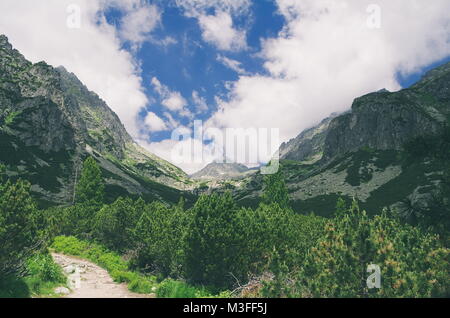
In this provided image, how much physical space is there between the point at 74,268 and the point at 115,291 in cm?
720

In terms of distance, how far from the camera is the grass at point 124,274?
1731 centimetres

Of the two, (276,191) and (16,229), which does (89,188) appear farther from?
(16,229)

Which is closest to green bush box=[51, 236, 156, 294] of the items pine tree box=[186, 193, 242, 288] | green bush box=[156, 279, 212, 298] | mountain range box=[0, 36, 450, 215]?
green bush box=[156, 279, 212, 298]

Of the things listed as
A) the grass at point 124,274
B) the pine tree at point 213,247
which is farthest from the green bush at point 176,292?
the pine tree at point 213,247

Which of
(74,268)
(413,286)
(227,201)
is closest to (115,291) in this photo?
(74,268)

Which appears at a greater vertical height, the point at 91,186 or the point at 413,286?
the point at 91,186

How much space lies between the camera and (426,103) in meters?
178

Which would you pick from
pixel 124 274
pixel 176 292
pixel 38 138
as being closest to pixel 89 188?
pixel 124 274

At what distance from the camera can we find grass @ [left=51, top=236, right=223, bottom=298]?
1731 cm

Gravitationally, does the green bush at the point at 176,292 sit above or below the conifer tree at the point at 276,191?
below

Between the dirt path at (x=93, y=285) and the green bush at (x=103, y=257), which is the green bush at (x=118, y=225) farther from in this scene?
the dirt path at (x=93, y=285)
